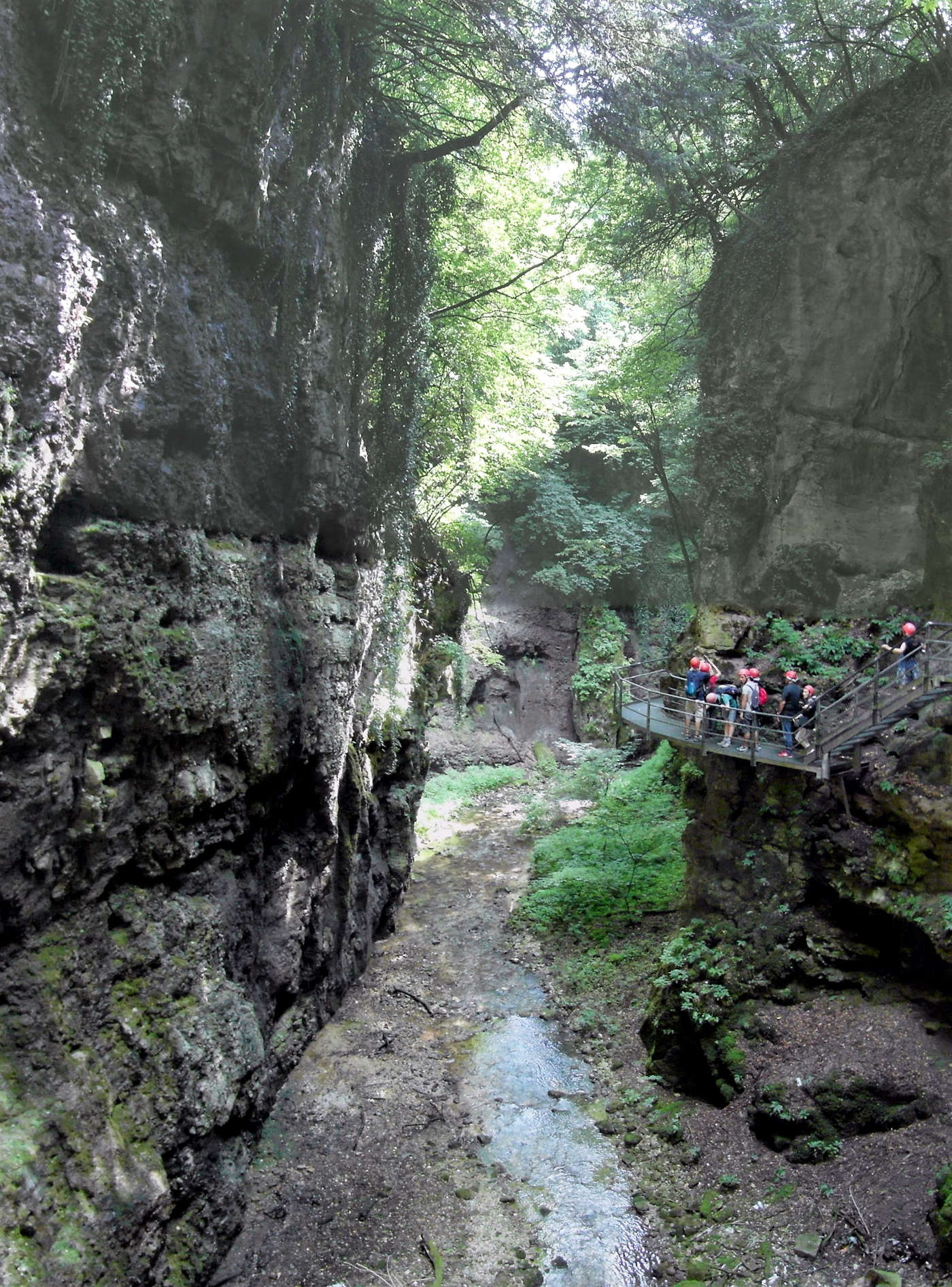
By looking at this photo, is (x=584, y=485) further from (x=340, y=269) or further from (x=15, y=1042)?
(x=15, y=1042)

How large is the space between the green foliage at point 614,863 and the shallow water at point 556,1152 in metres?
4.07

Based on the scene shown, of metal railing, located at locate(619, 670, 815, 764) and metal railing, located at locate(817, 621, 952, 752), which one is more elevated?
metal railing, located at locate(817, 621, 952, 752)

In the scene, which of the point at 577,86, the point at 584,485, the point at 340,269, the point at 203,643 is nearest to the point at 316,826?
the point at 203,643

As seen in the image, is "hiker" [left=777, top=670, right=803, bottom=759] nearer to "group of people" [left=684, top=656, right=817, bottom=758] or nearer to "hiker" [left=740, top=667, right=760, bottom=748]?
"group of people" [left=684, top=656, right=817, bottom=758]

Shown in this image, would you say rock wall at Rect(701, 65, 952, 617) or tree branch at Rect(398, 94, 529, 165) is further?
rock wall at Rect(701, 65, 952, 617)

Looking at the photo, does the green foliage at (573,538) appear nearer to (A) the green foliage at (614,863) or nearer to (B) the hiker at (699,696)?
(A) the green foliage at (614,863)

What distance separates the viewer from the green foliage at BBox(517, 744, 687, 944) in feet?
58.7

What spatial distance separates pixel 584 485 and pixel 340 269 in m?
21.4

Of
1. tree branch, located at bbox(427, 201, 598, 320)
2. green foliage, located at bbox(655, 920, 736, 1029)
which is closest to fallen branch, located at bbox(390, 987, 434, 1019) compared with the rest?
green foliage, located at bbox(655, 920, 736, 1029)

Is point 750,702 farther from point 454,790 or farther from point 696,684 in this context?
point 454,790

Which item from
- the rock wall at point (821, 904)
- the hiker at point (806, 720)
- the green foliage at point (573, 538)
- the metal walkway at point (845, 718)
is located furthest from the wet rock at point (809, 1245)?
the green foliage at point (573, 538)

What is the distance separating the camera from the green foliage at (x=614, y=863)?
58.7 ft

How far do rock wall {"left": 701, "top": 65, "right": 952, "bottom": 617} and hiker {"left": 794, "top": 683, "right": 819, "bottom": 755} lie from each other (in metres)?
4.05

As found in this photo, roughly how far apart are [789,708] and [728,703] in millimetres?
1013
